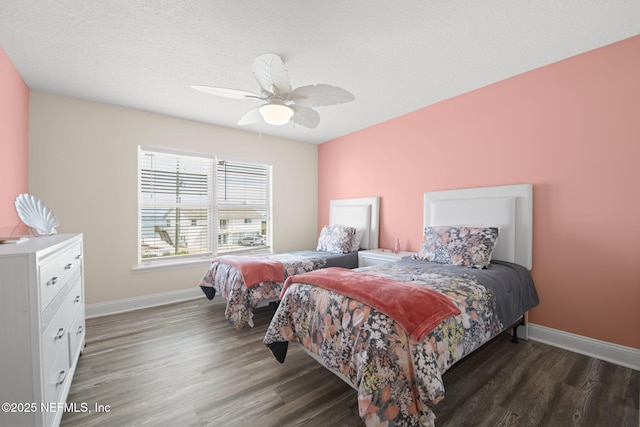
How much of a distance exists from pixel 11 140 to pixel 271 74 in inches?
93.7

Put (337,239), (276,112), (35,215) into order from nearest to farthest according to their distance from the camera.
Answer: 1. (35,215)
2. (276,112)
3. (337,239)

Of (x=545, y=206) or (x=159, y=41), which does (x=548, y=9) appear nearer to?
(x=545, y=206)

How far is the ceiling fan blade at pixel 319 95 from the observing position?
1992mm

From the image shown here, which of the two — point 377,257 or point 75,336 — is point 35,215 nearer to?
point 75,336

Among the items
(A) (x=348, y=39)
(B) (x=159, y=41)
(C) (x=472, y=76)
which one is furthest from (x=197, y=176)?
(C) (x=472, y=76)

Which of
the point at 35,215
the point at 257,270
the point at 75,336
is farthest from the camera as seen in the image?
the point at 257,270

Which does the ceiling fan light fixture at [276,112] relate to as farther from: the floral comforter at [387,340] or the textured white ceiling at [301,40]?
the floral comforter at [387,340]

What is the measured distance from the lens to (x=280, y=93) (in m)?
2.11

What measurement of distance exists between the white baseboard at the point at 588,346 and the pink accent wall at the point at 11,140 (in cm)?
446

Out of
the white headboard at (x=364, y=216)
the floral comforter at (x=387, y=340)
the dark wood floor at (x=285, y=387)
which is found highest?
the white headboard at (x=364, y=216)

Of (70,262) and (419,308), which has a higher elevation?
(70,262)

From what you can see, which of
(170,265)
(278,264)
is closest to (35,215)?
(170,265)

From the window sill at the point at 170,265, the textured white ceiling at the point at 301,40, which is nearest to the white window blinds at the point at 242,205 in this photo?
the window sill at the point at 170,265

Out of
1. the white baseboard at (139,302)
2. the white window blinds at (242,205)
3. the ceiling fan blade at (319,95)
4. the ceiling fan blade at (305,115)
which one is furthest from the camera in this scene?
the white window blinds at (242,205)
